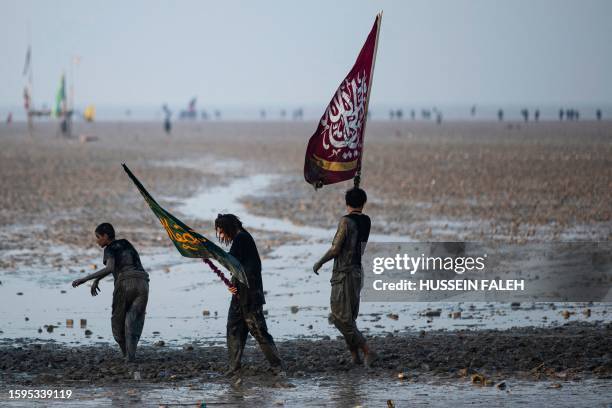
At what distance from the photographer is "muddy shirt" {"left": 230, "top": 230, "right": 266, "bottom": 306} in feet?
37.1

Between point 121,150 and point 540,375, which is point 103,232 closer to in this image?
point 540,375

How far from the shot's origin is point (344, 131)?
1212 cm

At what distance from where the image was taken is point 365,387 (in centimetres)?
1078

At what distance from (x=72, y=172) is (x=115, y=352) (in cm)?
3014

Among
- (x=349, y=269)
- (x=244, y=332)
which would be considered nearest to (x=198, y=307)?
(x=244, y=332)

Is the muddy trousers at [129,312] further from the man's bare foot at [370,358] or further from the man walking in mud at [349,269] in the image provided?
the man's bare foot at [370,358]

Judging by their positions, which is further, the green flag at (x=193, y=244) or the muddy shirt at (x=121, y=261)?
the muddy shirt at (x=121, y=261)

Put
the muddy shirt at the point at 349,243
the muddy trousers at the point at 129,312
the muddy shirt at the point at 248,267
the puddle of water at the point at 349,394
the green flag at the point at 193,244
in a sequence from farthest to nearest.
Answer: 1. the muddy trousers at the point at 129,312
2. the muddy shirt at the point at 349,243
3. the muddy shirt at the point at 248,267
4. the green flag at the point at 193,244
5. the puddle of water at the point at 349,394

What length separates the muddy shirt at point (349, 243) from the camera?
452 inches

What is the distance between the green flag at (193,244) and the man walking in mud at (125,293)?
64cm

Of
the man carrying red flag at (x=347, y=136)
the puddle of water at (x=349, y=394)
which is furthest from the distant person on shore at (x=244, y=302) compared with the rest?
the man carrying red flag at (x=347, y=136)

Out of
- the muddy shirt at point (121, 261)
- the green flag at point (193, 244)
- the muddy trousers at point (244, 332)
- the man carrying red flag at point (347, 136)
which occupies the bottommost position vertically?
the muddy trousers at point (244, 332)

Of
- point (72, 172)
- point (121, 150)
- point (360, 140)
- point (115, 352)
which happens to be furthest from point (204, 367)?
point (121, 150)

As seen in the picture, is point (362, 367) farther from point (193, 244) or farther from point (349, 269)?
point (193, 244)
